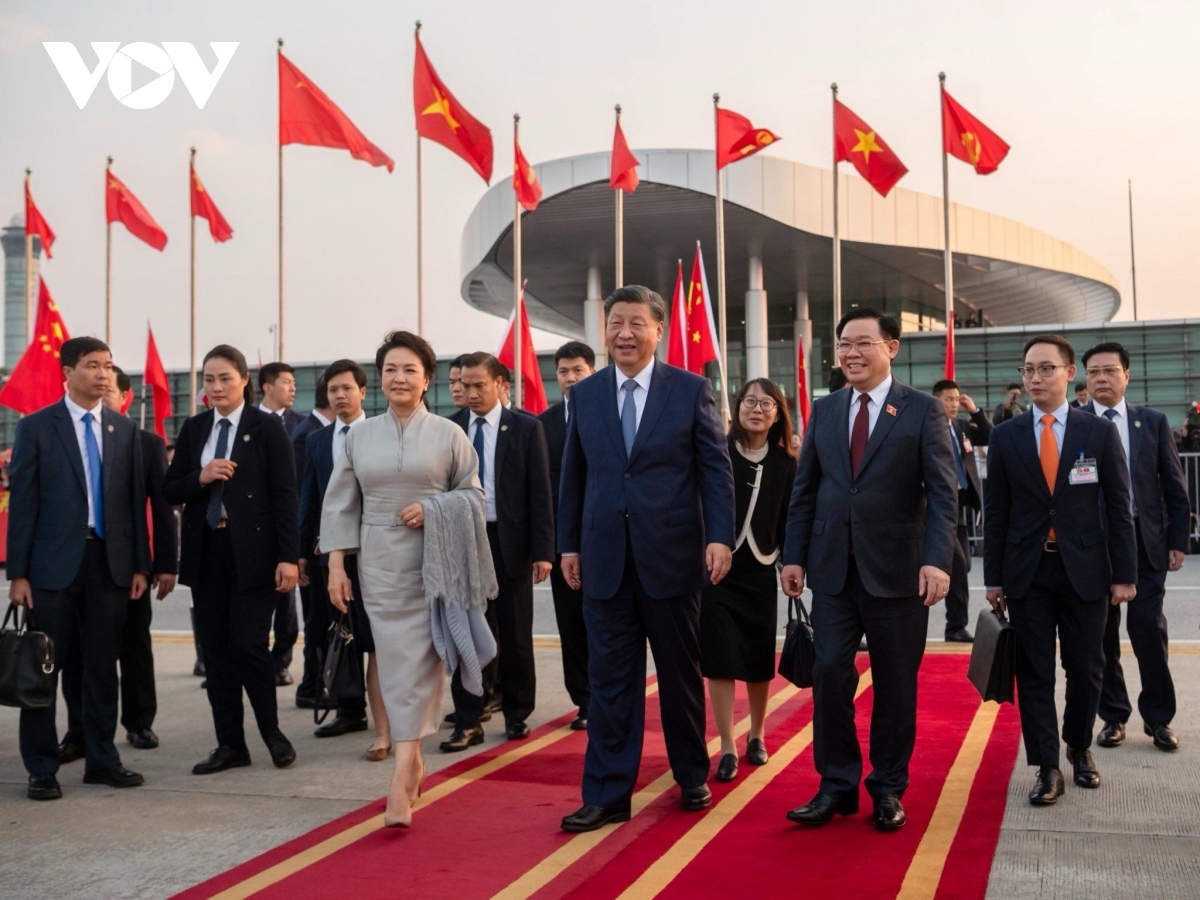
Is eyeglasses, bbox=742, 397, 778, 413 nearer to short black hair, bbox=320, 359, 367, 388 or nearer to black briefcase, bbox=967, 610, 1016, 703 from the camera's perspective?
black briefcase, bbox=967, 610, 1016, 703

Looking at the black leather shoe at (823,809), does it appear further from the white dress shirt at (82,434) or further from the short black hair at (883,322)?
the white dress shirt at (82,434)

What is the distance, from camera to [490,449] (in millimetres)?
7035

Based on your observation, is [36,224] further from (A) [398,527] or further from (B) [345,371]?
(A) [398,527]

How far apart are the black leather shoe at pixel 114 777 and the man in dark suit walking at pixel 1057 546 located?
3.85 meters

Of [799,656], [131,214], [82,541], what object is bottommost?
[799,656]

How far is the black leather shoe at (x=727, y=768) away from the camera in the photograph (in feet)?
18.4

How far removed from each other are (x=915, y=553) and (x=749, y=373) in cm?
3794

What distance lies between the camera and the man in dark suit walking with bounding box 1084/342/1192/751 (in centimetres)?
609

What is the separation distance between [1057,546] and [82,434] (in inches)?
174

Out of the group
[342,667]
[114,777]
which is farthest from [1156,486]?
[114,777]

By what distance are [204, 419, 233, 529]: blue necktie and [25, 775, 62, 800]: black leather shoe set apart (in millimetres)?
1305

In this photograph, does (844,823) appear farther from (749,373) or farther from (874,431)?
(749,373)

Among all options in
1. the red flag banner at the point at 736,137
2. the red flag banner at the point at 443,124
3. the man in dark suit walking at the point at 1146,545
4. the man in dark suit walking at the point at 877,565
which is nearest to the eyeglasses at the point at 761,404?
the man in dark suit walking at the point at 877,565

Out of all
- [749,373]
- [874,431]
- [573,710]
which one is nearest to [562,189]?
[749,373]
